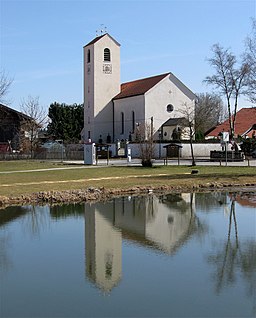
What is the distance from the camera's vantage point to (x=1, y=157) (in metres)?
58.9

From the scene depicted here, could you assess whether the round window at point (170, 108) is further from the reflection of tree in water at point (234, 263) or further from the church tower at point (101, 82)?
the reflection of tree in water at point (234, 263)

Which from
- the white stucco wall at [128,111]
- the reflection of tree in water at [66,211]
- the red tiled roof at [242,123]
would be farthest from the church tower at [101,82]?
the reflection of tree in water at [66,211]

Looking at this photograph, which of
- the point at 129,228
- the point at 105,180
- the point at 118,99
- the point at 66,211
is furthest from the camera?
the point at 118,99

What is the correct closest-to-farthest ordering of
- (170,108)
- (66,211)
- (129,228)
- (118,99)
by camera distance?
(129,228), (66,211), (170,108), (118,99)

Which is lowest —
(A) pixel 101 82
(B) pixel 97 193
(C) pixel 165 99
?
(B) pixel 97 193

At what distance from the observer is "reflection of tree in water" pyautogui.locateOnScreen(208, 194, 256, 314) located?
10016 millimetres

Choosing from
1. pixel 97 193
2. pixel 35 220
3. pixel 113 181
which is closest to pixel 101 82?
pixel 113 181

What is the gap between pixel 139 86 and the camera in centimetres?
7325

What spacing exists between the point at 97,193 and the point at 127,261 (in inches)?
475

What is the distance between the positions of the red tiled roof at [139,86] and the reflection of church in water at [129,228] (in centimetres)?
4670

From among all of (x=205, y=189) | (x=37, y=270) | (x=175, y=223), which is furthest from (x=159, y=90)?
(x=37, y=270)

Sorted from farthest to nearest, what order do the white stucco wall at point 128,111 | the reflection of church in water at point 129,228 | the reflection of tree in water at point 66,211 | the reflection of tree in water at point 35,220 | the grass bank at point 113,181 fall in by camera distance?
the white stucco wall at point 128,111 → the grass bank at point 113,181 → the reflection of tree in water at point 66,211 → the reflection of tree in water at point 35,220 → the reflection of church in water at point 129,228

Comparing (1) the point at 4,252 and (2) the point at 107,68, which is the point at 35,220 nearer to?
(1) the point at 4,252

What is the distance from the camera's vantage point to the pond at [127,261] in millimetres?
8773
